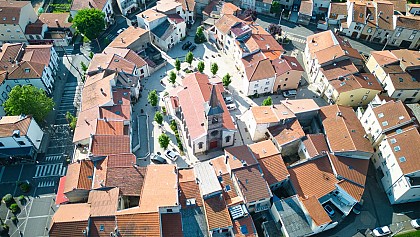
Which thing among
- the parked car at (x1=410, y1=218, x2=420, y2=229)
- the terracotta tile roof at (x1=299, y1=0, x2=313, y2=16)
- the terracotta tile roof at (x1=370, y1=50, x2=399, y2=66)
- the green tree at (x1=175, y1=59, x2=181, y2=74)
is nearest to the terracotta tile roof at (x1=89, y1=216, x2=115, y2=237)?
the green tree at (x1=175, y1=59, x2=181, y2=74)

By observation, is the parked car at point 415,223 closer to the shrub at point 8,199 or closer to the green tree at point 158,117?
the green tree at point 158,117

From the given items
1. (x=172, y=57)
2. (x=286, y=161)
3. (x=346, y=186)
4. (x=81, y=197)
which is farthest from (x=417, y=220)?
(x=172, y=57)

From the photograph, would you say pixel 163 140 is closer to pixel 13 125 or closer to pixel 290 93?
pixel 13 125

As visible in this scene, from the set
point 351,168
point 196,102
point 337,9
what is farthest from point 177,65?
point 337,9

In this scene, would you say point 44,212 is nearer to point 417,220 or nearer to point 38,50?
point 38,50

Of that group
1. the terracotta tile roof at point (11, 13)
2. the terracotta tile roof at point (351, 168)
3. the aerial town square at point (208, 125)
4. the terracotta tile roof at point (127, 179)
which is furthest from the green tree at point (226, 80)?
the terracotta tile roof at point (11, 13)
